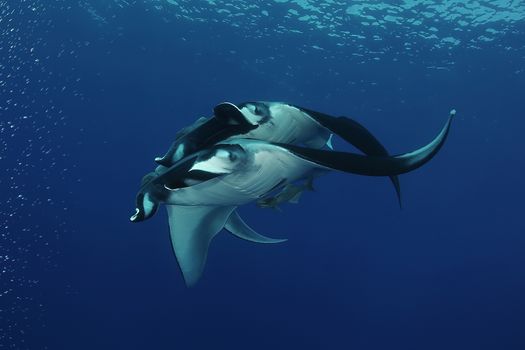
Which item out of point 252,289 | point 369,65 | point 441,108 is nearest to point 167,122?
point 252,289

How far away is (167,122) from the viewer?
89.9 feet

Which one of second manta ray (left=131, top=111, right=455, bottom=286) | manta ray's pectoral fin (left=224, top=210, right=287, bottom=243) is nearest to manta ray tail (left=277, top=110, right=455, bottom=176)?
second manta ray (left=131, top=111, right=455, bottom=286)

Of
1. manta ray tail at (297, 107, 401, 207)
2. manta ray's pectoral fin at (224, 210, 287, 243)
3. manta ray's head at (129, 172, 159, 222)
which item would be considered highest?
manta ray tail at (297, 107, 401, 207)

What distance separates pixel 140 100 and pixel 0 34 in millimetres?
8287

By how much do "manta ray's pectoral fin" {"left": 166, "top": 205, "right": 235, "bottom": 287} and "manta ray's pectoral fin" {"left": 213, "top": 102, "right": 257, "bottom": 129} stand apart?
1128 millimetres

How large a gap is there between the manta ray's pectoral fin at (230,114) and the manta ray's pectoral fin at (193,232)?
1.13 meters

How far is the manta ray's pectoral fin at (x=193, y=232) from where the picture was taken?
3216 millimetres

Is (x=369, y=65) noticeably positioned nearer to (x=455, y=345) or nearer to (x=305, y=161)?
(x=455, y=345)

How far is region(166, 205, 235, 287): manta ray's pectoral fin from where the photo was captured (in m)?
3.22

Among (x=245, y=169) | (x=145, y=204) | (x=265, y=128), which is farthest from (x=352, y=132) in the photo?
(x=145, y=204)

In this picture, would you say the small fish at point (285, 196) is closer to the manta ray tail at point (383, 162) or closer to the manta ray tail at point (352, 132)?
the manta ray tail at point (352, 132)

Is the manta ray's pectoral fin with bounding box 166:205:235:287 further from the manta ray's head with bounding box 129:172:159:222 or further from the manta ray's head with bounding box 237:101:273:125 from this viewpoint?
the manta ray's head with bounding box 237:101:273:125

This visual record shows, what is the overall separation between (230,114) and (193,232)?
152 cm

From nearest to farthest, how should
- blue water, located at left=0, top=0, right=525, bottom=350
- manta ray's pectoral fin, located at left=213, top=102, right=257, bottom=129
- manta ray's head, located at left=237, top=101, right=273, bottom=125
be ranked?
manta ray's pectoral fin, located at left=213, top=102, right=257, bottom=129 < manta ray's head, located at left=237, top=101, right=273, bottom=125 < blue water, located at left=0, top=0, right=525, bottom=350
